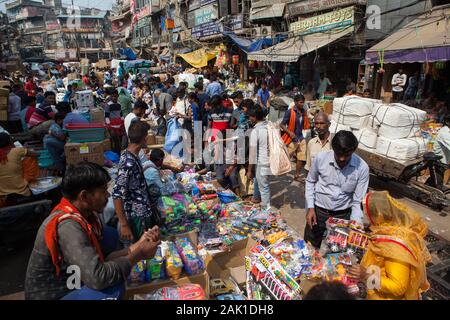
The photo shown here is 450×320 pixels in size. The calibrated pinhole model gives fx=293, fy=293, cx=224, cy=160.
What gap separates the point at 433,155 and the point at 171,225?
14.8ft

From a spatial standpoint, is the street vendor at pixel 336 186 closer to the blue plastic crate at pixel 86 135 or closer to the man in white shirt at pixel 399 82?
the blue plastic crate at pixel 86 135

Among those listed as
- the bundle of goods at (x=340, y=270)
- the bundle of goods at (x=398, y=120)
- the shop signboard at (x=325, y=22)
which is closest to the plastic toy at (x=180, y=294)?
the bundle of goods at (x=340, y=270)

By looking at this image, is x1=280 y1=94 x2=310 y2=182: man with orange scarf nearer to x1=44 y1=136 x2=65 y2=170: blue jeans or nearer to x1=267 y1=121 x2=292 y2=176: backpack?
x1=267 y1=121 x2=292 y2=176: backpack

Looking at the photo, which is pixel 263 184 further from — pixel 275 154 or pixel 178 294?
pixel 178 294

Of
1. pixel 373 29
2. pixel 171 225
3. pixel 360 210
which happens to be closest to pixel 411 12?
pixel 373 29

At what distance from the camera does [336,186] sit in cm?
288

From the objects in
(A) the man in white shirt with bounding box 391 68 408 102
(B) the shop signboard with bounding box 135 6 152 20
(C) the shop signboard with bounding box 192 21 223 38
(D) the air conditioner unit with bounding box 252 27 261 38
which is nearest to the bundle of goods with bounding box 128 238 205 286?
(A) the man in white shirt with bounding box 391 68 408 102

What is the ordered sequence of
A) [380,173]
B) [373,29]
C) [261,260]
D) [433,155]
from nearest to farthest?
[261,260] → [433,155] → [380,173] → [373,29]

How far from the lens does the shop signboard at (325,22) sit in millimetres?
11492

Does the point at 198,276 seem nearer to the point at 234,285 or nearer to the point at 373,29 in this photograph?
the point at 234,285

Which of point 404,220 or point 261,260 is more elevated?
point 404,220

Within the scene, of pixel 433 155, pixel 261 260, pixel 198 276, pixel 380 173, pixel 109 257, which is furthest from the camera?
pixel 380 173

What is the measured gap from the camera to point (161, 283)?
2.55 metres

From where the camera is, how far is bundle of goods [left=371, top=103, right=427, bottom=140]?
15.9 ft
